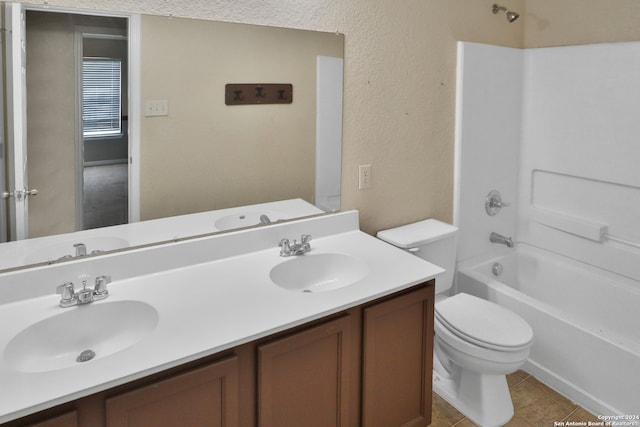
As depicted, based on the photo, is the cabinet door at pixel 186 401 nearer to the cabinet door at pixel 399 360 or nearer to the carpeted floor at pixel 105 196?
the cabinet door at pixel 399 360

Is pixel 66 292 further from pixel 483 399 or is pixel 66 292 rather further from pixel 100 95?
pixel 483 399

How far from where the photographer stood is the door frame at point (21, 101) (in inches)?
53.7

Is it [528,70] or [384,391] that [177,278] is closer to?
[384,391]

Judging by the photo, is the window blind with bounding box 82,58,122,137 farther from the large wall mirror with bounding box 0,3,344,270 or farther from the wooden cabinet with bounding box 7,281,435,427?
the wooden cabinet with bounding box 7,281,435,427

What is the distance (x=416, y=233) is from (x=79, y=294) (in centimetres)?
142

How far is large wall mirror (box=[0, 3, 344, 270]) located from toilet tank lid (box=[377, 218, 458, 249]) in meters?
0.45

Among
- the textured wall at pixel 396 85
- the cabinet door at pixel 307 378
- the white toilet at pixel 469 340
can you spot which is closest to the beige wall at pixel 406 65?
the textured wall at pixel 396 85

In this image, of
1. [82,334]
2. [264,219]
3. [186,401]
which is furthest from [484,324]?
[82,334]

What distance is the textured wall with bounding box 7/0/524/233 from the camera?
1918mm

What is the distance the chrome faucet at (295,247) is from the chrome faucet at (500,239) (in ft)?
4.37

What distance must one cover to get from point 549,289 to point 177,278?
2.15 meters

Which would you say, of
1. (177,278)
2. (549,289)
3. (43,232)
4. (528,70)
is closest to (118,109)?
(43,232)

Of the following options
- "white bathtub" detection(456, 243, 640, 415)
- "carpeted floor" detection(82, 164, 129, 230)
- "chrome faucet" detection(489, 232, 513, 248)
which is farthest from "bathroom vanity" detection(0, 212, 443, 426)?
"chrome faucet" detection(489, 232, 513, 248)

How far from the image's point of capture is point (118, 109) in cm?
152
